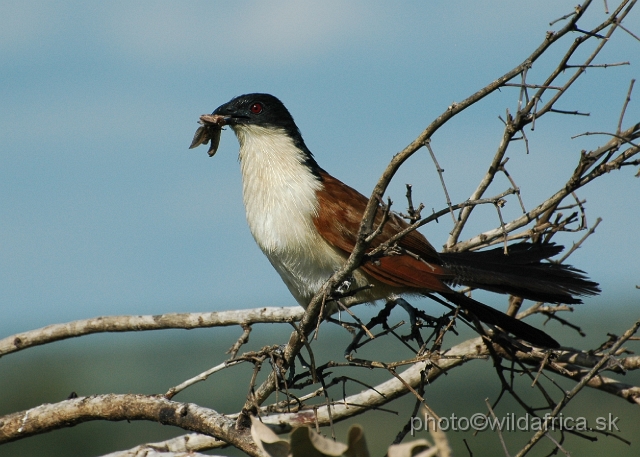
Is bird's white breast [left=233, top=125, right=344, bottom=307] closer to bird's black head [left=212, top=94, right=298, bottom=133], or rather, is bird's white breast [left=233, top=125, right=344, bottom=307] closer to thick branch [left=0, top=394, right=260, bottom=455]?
bird's black head [left=212, top=94, right=298, bottom=133]

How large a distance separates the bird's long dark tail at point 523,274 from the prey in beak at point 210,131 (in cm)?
136

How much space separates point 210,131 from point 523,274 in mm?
1815

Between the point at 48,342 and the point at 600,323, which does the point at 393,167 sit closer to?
the point at 48,342

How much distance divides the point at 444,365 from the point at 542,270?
2.35 ft

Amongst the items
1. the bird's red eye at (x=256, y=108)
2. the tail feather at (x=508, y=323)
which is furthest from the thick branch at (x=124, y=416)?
the bird's red eye at (x=256, y=108)

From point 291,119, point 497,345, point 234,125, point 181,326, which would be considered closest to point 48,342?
point 181,326

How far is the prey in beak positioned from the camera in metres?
3.89

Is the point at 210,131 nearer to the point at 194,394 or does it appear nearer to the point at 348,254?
the point at 348,254

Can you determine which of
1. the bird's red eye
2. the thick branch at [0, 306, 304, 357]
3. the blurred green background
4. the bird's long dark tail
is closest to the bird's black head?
the bird's red eye

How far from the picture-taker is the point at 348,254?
140 inches

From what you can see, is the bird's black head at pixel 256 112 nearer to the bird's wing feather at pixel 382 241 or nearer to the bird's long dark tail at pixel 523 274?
the bird's wing feather at pixel 382 241

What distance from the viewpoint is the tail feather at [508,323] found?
131 inches

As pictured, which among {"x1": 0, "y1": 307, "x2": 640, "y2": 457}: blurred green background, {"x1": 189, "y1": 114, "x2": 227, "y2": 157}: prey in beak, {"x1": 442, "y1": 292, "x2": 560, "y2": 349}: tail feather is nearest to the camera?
{"x1": 442, "y1": 292, "x2": 560, "y2": 349}: tail feather

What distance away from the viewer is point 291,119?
4.24 meters
